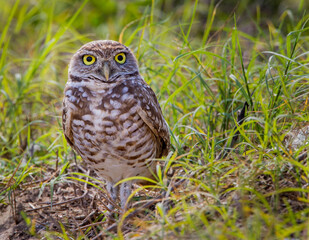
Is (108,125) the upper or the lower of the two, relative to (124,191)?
upper

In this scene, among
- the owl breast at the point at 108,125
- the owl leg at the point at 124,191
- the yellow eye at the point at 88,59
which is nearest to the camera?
the owl breast at the point at 108,125

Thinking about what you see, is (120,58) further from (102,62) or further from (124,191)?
(124,191)

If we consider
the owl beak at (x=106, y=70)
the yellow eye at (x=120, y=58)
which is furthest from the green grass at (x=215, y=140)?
the owl beak at (x=106, y=70)

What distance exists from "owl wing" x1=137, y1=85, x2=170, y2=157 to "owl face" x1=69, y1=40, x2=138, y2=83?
213mm

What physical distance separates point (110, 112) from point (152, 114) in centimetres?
29

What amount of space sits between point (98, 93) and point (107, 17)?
3.97m

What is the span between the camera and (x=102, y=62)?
2715 mm

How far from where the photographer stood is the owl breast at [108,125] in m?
2.64

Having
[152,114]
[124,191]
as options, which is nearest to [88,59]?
[152,114]

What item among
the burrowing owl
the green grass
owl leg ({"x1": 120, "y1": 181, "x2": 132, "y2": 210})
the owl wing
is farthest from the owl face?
owl leg ({"x1": 120, "y1": 181, "x2": 132, "y2": 210})

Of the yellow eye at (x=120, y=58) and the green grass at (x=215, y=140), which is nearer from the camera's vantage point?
the green grass at (x=215, y=140)

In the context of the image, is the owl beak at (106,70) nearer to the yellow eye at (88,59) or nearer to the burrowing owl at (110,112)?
the burrowing owl at (110,112)

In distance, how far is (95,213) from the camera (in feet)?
9.46

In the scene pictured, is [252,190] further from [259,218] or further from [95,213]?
[95,213]
